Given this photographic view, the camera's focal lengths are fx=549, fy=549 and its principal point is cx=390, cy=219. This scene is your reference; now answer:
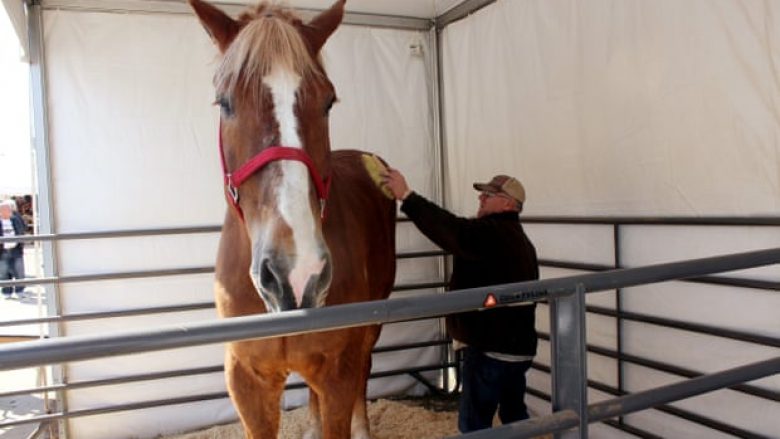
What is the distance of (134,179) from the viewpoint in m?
3.15

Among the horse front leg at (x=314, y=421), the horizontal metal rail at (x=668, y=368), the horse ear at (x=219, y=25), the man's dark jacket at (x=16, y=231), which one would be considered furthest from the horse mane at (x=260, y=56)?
the man's dark jacket at (x=16, y=231)

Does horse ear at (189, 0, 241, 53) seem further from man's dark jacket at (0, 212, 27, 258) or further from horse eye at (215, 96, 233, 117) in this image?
man's dark jacket at (0, 212, 27, 258)

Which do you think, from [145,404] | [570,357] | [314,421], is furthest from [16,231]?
[570,357]

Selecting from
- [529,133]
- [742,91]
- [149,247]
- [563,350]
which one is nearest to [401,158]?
[529,133]

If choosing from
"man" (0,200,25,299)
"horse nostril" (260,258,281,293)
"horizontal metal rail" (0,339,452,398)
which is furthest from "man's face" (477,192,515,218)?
"man" (0,200,25,299)

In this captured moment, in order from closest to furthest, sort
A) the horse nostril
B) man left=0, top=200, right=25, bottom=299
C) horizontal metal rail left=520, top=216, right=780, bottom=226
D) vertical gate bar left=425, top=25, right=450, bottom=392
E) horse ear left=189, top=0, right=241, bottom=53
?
the horse nostril → horse ear left=189, top=0, right=241, bottom=53 → horizontal metal rail left=520, top=216, right=780, bottom=226 → vertical gate bar left=425, top=25, right=450, bottom=392 → man left=0, top=200, right=25, bottom=299

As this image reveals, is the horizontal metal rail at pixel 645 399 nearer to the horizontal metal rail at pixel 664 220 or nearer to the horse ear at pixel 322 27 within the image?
the horizontal metal rail at pixel 664 220

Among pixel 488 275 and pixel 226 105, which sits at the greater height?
pixel 226 105

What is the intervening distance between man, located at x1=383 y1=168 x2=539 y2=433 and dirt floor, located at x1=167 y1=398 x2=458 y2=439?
104 centimetres

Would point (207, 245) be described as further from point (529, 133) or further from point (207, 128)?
point (529, 133)

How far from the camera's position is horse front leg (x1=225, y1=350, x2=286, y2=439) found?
Answer: 5.87 feet

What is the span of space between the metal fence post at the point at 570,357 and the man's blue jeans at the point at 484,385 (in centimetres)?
99

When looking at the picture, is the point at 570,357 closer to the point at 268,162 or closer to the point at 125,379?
the point at 268,162

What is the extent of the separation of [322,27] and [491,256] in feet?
3.30
